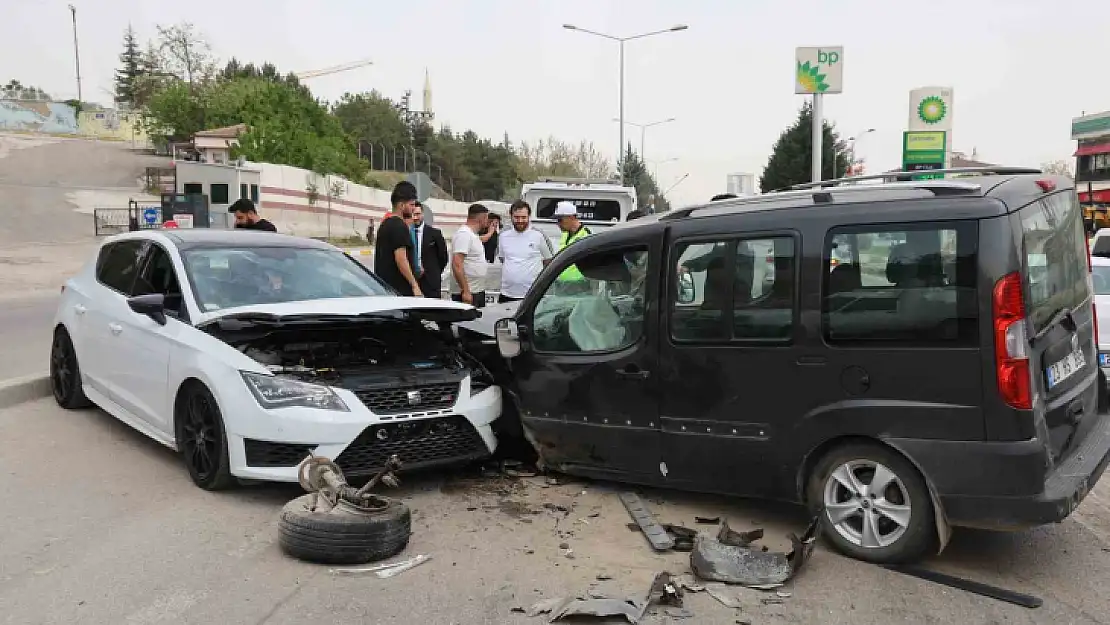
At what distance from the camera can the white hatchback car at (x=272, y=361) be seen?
16.2ft

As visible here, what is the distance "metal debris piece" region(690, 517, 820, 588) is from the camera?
3973mm

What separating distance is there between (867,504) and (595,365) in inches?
65.7

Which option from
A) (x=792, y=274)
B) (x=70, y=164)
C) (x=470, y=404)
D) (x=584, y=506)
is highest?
(x=70, y=164)

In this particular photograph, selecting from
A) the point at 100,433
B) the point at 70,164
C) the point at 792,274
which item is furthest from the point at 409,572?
the point at 70,164

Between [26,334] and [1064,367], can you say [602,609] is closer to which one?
[1064,367]

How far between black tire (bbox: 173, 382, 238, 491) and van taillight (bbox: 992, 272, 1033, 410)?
4.01 meters

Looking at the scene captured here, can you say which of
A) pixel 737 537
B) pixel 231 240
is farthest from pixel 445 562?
pixel 231 240

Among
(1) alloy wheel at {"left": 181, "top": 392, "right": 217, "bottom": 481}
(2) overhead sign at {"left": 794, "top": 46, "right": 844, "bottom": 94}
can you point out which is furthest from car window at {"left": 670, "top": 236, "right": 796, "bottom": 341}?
(2) overhead sign at {"left": 794, "top": 46, "right": 844, "bottom": 94}

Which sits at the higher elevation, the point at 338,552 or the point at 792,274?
the point at 792,274

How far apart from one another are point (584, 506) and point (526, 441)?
2.61ft

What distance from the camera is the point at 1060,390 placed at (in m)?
4.11

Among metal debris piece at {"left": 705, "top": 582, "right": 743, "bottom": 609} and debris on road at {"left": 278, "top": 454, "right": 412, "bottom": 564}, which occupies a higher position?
debris on road at {"left": 278, "top": 454, "right": 412, "bottom": 564}

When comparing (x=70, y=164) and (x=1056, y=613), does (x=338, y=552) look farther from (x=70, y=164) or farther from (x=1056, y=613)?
(x=70, y=164)

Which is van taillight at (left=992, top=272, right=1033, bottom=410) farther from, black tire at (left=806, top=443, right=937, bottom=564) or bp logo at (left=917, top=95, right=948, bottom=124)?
bp logo at (left=917, top=95, right=948, bottom=124)
